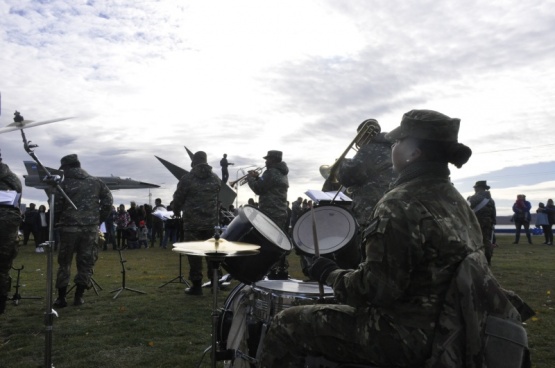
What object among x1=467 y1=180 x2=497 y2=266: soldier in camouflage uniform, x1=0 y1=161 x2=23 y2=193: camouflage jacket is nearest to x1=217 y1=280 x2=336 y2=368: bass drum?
x1=0 y1=161 x2=23 y2=193: camouflage jacket

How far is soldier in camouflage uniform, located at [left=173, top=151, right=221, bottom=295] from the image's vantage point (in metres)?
8.33

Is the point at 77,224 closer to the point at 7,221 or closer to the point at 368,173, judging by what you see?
the point at 7,221

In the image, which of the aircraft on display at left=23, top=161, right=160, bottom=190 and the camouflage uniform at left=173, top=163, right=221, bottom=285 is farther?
the aircraft on display at left=23, top=161, right=160, bottom=190

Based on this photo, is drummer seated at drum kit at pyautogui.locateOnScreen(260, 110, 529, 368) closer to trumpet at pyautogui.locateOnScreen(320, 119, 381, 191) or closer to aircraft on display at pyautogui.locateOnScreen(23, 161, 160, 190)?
trumpet at pyautogui.locateOnScreen(320, 119, 381, 191)

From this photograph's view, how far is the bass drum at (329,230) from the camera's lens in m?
4.03

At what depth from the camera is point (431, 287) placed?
2.35 meters

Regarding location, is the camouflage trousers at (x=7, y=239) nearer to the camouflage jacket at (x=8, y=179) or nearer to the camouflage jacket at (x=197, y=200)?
the camouflage jacket at (x=8, y=179)

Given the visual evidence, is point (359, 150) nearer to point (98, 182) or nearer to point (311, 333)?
point (311, 333)

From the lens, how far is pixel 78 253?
7426 mm

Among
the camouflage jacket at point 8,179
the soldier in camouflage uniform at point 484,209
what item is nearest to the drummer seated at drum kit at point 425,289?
the camouflage jacket at point 8,179

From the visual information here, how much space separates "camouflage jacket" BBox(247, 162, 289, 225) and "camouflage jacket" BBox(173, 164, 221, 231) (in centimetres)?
168

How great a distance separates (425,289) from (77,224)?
245 inches

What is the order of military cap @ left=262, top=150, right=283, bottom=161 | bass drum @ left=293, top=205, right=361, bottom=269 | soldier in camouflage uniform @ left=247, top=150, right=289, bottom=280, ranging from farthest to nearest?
soldier in camouflage uniform @ left=247, top=150, right=289, bottom=280
military cap @ left=262, top=150, right=283, bottom=161
bass drum @ left=293, top=205, right=361, bottom=269

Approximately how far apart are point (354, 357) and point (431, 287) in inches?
22.7
